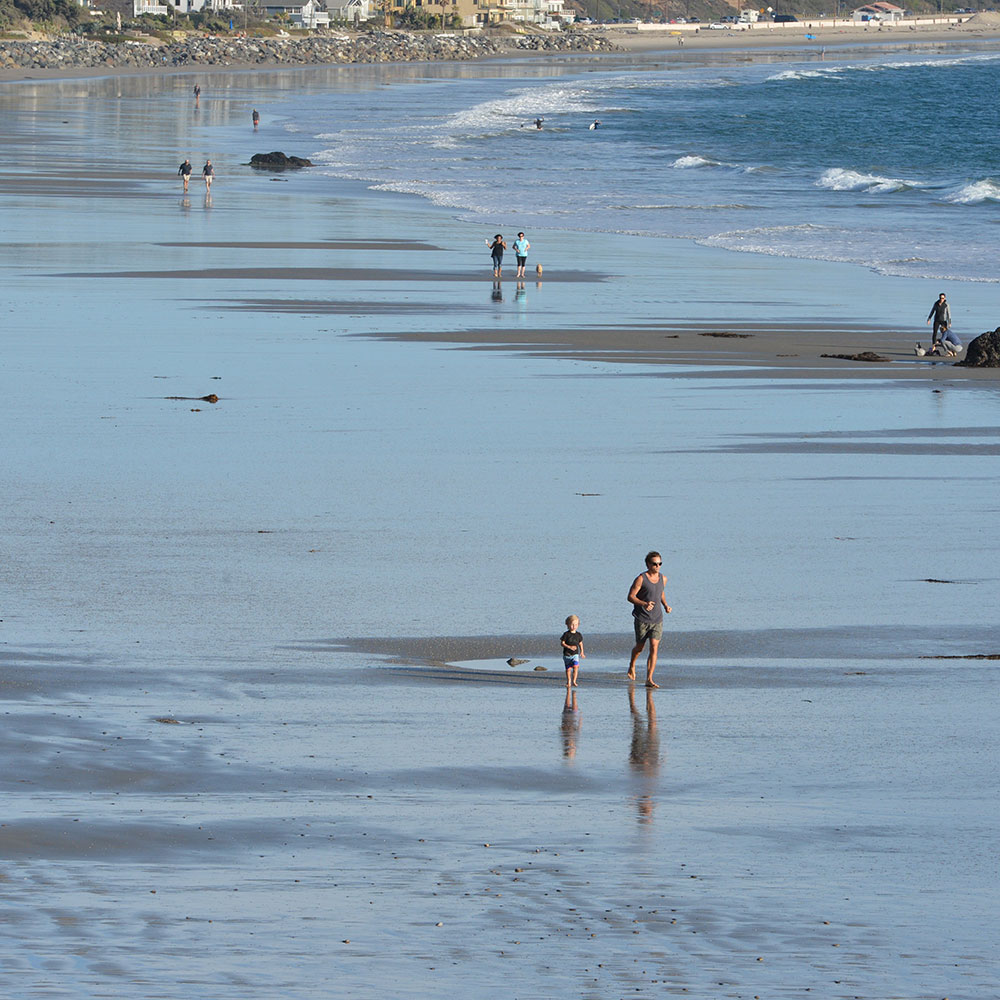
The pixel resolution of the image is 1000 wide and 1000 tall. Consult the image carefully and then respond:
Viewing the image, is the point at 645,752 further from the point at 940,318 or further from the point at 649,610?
the point at 940,318

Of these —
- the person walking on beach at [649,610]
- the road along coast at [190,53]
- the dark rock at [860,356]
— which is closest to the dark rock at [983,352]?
the dark rock at [860,356]

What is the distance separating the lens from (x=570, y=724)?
38.8 ft

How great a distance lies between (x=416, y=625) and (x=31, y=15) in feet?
593

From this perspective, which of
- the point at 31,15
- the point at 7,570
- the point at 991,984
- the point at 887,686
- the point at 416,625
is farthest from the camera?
the point at 31,15

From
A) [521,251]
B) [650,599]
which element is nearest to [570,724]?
Answer: [650,599]

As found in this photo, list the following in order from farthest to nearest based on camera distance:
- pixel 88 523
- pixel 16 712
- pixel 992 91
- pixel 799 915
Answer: pixel 992 91
pixel 88 523
pixel 16 712
pixel 799 915

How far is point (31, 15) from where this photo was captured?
590ft

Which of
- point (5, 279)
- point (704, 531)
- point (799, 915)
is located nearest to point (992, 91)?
point (5, 279)

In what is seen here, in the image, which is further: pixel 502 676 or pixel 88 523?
pixel 88 523

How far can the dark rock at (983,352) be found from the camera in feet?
87.7

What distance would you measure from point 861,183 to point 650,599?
51746mm

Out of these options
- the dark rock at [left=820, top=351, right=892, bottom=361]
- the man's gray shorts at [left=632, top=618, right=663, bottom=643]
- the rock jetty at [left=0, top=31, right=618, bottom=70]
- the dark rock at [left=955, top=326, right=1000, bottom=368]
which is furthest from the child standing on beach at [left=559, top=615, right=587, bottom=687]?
the rock jetty at [left=0, top=31, right=618, bottom=70]

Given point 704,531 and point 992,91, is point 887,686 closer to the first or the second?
point 704,531

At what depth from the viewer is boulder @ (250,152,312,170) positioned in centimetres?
6462
